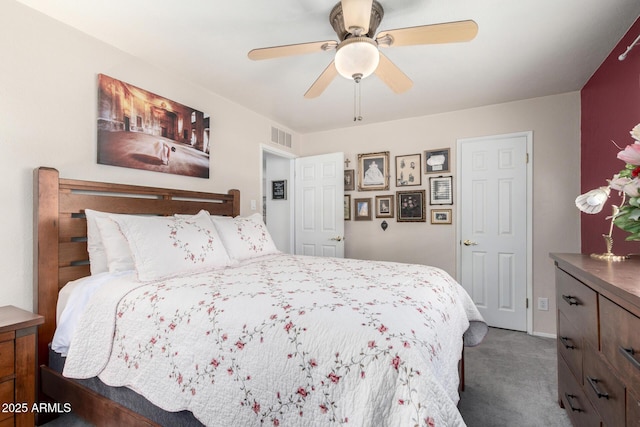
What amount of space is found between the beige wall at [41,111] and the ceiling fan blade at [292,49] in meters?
1.18

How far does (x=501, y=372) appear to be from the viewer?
2303mm

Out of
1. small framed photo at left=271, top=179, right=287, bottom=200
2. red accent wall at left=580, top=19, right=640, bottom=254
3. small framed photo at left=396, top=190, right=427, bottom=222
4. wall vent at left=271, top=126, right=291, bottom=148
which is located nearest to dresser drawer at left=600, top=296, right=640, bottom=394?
red accent wall at left=580, top=19, right=640, bottom=254

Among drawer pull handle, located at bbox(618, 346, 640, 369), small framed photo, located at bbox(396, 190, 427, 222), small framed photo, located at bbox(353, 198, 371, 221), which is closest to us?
drawer pull handle, located at bbox(618, 346, 640, 369)

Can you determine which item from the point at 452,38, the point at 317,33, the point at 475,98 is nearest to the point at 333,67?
the point at 317,33

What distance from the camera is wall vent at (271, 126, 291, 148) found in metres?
3.77

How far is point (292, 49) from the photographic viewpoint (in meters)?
1.69

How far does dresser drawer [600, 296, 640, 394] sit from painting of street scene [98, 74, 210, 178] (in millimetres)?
2764

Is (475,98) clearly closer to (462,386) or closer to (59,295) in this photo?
(462,386)

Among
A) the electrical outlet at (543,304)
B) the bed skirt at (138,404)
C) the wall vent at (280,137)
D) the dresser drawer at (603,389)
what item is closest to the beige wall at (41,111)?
the bed skirt at (138,404)

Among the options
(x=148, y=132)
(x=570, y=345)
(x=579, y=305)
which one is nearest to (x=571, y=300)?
(x=579, y=305)

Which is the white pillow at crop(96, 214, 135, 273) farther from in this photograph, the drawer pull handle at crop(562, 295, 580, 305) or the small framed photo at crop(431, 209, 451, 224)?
the small framed photo at crop(431, 209, 451, 224)

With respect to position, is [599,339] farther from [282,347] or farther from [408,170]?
[408,170]

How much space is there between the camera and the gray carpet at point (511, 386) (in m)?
1.74

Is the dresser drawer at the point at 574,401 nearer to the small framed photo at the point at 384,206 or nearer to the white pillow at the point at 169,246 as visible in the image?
the white pillow at the point at 169,246
